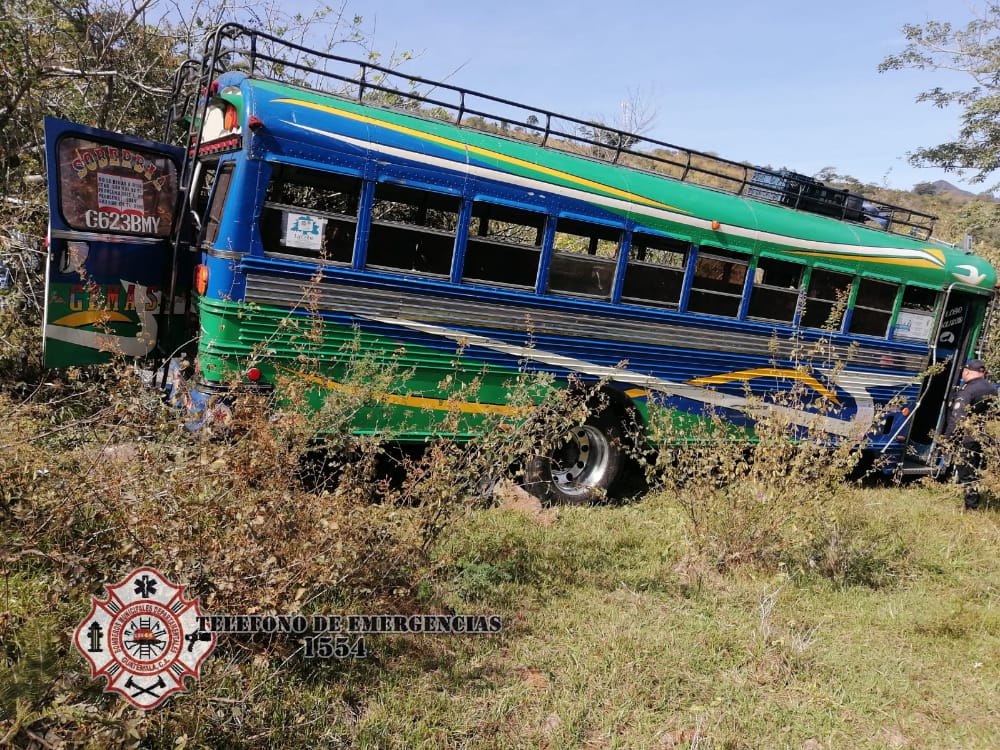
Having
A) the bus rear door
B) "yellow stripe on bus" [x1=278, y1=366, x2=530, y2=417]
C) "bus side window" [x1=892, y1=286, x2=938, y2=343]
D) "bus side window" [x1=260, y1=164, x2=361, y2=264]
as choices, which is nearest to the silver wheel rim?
"yellow stripe on bus" [x1=278, y1=366, x2=530, y2=417]

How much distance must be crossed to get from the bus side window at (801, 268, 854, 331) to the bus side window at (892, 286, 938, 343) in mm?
968

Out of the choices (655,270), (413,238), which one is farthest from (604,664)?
(655,270)

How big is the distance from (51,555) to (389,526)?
4.68 ft

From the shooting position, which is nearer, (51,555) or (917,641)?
(51,555)

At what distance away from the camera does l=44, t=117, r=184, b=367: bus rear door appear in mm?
4578

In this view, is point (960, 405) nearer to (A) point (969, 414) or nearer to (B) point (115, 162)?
(A) point (969, 414)

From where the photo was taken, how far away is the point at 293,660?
3.07 meters

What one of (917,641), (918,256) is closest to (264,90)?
(917,641)

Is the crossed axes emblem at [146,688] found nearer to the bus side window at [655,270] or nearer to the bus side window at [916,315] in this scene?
the bus side window at [655,270]

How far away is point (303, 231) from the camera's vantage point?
181 inches

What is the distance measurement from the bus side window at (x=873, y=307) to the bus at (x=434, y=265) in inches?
1.7

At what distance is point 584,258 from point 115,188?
359 cm

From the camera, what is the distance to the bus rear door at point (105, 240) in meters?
4.58

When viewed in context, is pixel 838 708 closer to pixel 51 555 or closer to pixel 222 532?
pixel 222 532
